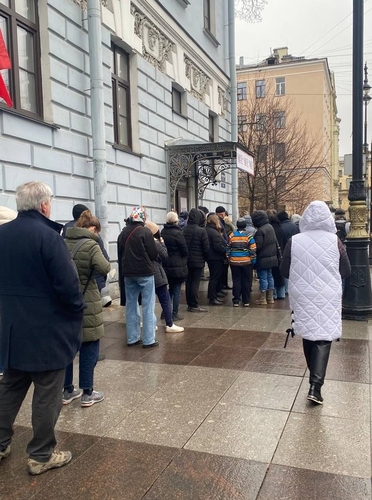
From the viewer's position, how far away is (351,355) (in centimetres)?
545

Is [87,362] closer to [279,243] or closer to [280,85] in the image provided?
[279,243]

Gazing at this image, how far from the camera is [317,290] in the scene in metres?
4.08

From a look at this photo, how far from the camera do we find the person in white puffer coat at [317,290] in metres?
4.05

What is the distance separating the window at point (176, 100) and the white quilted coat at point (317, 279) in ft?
32.7

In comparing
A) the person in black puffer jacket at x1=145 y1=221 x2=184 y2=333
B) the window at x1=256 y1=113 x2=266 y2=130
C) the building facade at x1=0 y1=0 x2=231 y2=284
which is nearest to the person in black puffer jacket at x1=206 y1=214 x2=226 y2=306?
the person in black puffer jacket at x1=145 y1=221 x2=184 y2=333

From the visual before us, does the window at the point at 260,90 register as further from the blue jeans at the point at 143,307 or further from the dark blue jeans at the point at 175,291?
the blue jeans at the point at 143,307

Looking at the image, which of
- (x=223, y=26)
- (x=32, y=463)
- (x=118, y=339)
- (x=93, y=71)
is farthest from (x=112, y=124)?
(x=223, y=26)

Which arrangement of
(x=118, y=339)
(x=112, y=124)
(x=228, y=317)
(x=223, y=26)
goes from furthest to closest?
(x=223, y=26) < (x=112, y=124) < (x=228, y=317) < (x=118, y=339)

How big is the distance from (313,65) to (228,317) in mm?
45638

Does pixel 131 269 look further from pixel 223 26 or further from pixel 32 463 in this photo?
pixel 223 26

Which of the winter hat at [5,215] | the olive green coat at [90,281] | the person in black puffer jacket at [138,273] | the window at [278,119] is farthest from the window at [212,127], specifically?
the olive green coat at [90,281]

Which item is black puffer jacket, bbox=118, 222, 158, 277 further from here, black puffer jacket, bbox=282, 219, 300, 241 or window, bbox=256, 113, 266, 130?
window, bbox=256, 113, 266, 130

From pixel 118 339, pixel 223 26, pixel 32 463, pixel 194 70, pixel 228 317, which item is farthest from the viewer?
pixel 223 26

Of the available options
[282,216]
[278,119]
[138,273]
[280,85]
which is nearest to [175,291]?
[138,273]
